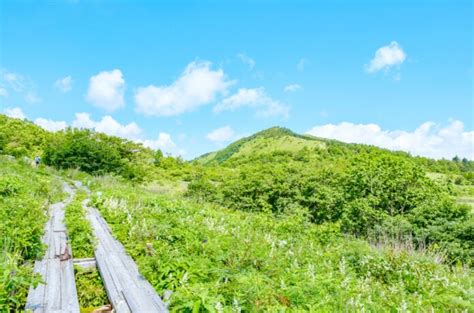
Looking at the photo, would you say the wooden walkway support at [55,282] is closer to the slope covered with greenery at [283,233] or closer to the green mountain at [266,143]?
the slope covered with greenery at [283,233]

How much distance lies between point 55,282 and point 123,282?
2.56 ft

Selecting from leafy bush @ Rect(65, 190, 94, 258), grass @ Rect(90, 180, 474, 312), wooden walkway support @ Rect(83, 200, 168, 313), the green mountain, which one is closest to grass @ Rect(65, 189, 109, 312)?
leafy bush @ Rect(65, 190, 94, 258)

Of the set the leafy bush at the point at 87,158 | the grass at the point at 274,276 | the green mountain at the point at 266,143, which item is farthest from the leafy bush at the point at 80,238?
the green mountain at the point at 266,143

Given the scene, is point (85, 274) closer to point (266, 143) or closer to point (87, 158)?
point (87, 158)

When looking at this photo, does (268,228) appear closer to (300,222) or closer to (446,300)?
(300,222)

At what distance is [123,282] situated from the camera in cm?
404

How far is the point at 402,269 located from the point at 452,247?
31.9ft

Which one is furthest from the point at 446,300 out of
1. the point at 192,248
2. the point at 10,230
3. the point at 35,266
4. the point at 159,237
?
the point at 10,230

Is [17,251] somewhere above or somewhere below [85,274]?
above

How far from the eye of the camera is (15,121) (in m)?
46.2

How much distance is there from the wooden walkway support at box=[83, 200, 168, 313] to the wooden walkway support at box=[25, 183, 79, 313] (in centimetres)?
43

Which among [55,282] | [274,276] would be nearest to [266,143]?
[274,276]

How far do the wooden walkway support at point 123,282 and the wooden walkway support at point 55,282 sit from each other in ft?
1.40

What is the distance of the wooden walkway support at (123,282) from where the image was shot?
11.2 feet
